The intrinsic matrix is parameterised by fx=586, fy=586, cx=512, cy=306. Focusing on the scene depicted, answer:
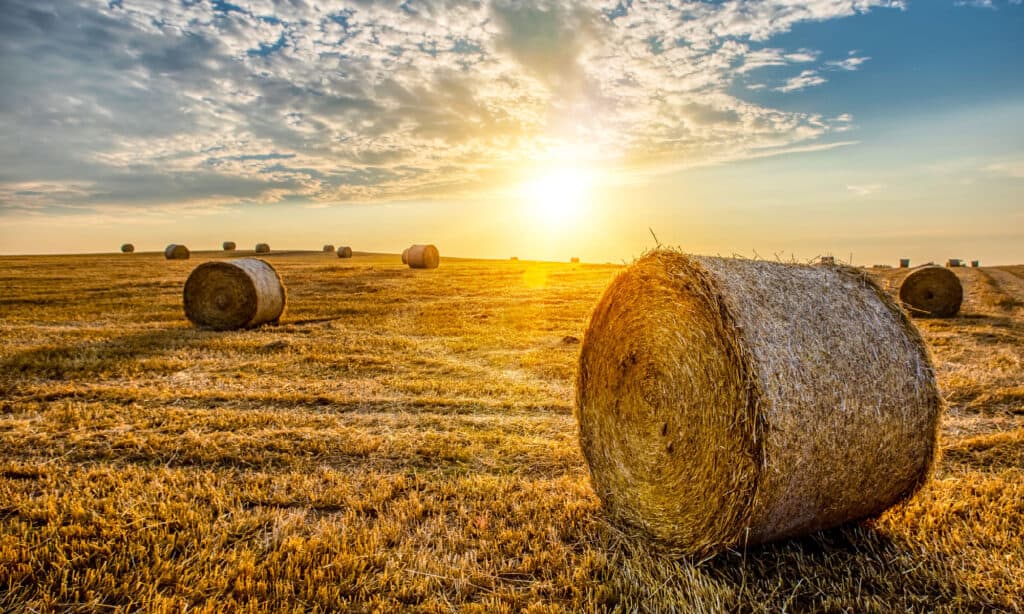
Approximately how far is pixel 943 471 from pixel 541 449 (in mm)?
4075

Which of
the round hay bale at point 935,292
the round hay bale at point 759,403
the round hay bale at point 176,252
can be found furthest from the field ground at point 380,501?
the round hay bale at point 176,252

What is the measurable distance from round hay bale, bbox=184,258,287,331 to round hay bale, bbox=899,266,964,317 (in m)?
19.5

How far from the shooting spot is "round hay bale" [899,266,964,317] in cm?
1841

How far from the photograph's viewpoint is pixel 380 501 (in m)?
5.21

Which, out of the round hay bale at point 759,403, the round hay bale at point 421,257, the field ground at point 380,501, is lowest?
the field ground at point 380,501

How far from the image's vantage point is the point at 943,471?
587 cm

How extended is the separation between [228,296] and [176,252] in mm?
35483

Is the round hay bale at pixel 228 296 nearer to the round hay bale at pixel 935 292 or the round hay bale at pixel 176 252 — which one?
the round hay bale at pixel 935 292

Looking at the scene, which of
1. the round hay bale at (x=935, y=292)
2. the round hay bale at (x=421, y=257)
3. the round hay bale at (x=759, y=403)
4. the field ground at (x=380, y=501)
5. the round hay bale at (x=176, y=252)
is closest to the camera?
the field ground at (x=380, y=501)

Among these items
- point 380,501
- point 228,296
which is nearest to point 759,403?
point 380,501

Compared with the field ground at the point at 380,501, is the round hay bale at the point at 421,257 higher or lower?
higher

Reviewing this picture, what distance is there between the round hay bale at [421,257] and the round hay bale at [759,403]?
33.8 m

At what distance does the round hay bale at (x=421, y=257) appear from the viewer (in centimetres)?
3834

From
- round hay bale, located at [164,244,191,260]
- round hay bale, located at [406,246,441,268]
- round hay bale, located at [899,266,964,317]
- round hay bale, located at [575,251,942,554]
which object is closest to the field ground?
round hay bale, located at [575,251,942,554]
